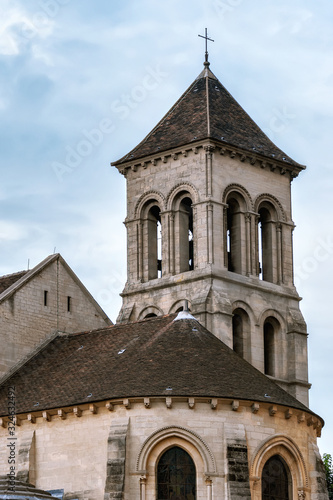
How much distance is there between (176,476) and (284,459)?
399 cm

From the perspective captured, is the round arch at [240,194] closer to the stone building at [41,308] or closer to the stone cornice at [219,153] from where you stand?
the stone cornice at [219,153]

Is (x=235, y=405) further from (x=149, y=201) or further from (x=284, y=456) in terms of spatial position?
(x=149, y=201)

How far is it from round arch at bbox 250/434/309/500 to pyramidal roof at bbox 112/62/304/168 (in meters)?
18.8

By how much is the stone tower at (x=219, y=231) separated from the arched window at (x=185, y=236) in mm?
43

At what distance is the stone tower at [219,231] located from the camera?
71625 millimetres

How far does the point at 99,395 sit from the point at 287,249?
2013 centimetres

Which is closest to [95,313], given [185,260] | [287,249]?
[185,260]

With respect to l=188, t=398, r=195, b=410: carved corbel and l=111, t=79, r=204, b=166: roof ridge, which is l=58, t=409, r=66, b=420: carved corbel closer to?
l=188, t=398, r=195, b=410: carved corbel

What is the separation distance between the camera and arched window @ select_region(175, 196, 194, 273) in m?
72.9

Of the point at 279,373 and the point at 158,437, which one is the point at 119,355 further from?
the point at 279,373

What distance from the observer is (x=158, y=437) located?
5606 centimetres

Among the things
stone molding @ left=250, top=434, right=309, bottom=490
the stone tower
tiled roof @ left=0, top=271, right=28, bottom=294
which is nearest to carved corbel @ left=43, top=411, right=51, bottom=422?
stone molding @ left=250, top=434, right=309, bottom=490

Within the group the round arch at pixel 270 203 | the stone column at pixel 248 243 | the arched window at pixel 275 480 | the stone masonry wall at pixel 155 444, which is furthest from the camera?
the round arch at pixel 270 203

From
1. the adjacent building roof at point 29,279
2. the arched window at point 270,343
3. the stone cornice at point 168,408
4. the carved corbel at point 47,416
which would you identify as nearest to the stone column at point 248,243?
the arched window at point 270,343
